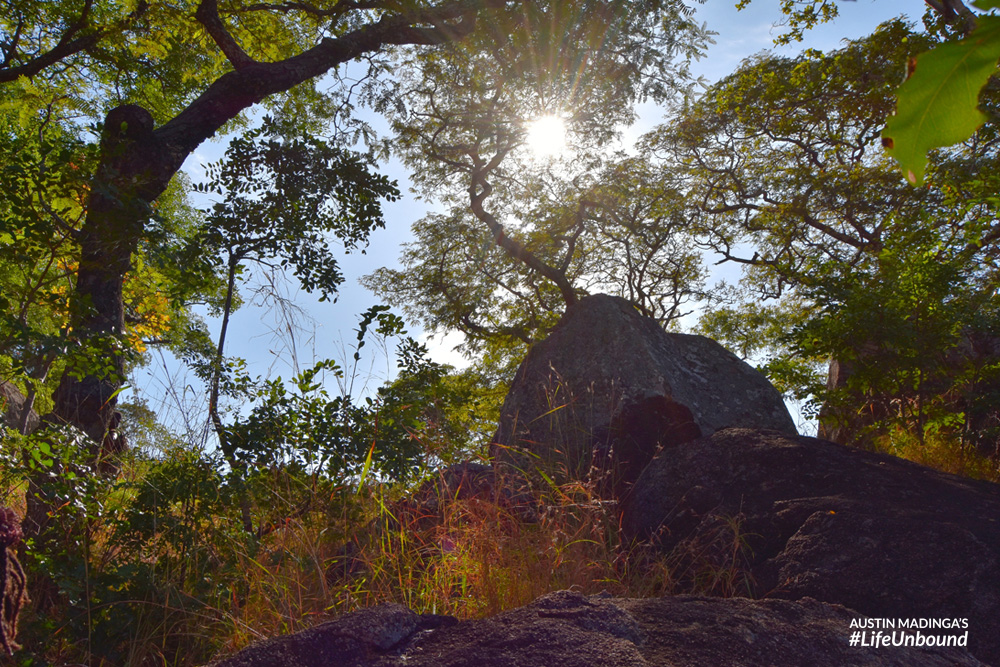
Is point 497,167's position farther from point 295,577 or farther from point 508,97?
point 295,577

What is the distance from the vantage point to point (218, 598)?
8.38 feet

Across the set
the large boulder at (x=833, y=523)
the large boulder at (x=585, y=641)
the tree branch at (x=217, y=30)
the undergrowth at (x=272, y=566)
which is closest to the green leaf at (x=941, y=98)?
the large boulder at (x=585, y=641)

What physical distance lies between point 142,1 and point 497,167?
561 cm

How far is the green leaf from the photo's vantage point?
401mm

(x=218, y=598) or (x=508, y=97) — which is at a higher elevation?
(x=508, y=97)

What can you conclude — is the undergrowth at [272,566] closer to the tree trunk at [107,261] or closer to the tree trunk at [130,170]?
the tree trunk at [107,261]

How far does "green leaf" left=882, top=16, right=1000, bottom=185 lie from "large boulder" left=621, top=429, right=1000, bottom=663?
226cm

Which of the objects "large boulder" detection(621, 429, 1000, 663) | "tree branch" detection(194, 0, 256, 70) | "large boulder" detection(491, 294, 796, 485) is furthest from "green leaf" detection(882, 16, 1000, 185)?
"tree branch" detection(194, 0, 256, 70)

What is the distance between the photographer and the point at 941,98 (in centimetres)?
42

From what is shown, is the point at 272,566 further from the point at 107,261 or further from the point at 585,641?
the point at 107,261

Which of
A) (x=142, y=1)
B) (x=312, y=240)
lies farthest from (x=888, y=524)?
(x=142, y=1)

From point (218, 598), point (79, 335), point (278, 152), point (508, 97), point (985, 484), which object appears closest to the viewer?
point (218, 598)

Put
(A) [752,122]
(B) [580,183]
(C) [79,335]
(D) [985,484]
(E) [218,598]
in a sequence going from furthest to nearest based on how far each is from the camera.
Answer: (B) [580,183] < (A) [752,122] < (D) [985,484] < (C) [79,335] < (E) [218,598]

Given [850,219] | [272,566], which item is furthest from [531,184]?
[272,566]
